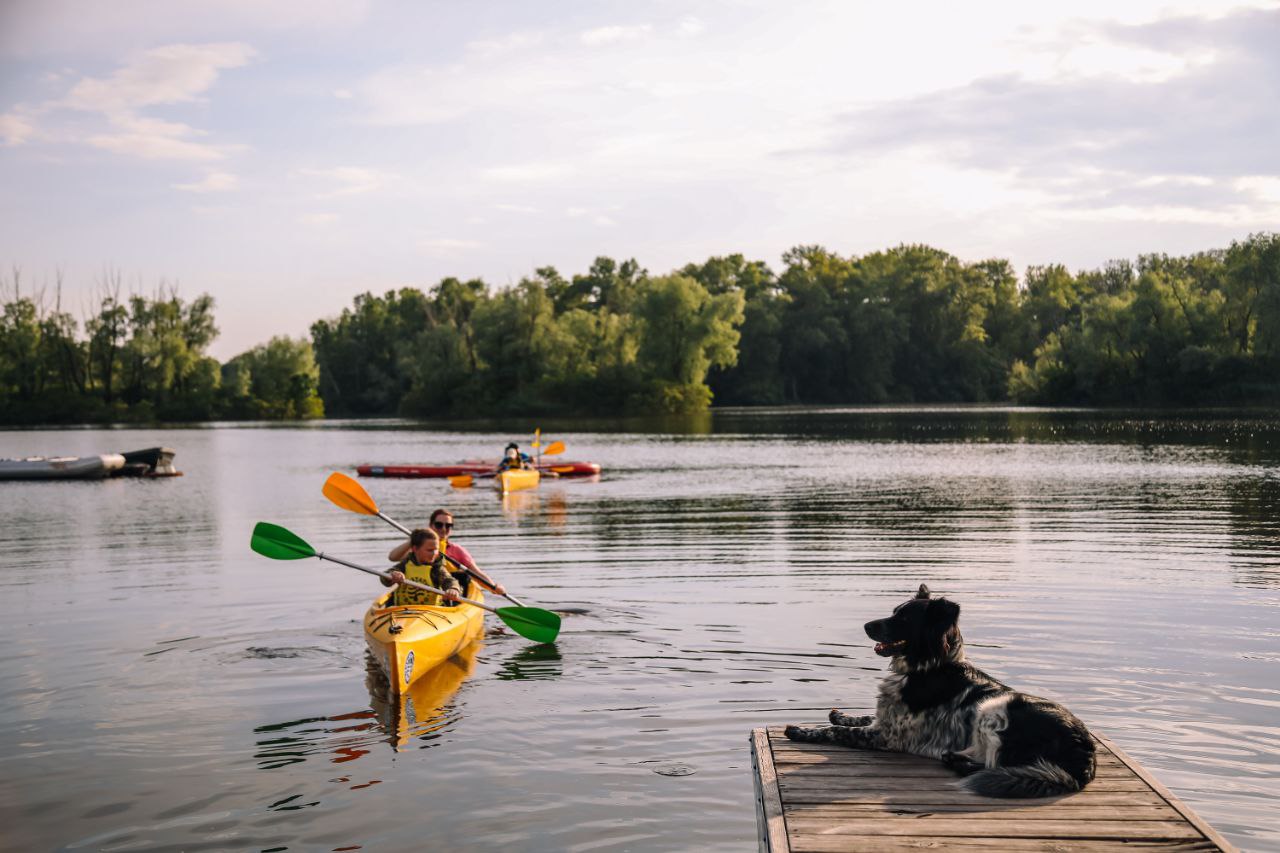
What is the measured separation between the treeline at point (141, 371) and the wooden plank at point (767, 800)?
110070 mm

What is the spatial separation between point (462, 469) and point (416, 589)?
85.0 ft

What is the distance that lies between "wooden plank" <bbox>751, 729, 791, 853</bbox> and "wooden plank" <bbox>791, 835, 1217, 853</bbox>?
98 millimetres

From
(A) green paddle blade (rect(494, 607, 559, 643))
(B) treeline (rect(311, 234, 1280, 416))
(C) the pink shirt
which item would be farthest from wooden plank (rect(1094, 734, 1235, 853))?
(B) treeline (rect(311, 234, 1280, 416))

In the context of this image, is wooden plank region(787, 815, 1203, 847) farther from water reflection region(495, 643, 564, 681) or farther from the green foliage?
the green foliage

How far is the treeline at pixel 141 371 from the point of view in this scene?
10525 cm

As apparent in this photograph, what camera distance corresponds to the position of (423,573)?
1161cm

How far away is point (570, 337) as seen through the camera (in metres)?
104

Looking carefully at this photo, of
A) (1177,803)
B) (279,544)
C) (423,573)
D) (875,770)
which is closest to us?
(1177,803)

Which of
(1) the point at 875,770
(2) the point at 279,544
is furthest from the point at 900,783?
(2) the point at 279,544

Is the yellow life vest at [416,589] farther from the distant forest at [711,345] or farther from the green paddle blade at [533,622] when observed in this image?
the distant forest at [711,345]

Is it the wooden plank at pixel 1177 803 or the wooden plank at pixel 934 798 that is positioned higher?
the wooden plank at pixel 1177 803

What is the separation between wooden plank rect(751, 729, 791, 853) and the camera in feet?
17.2

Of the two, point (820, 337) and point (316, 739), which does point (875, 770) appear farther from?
point (820, 337)

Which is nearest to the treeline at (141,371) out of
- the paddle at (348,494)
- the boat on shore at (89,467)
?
the boat on shore at (89,467)
